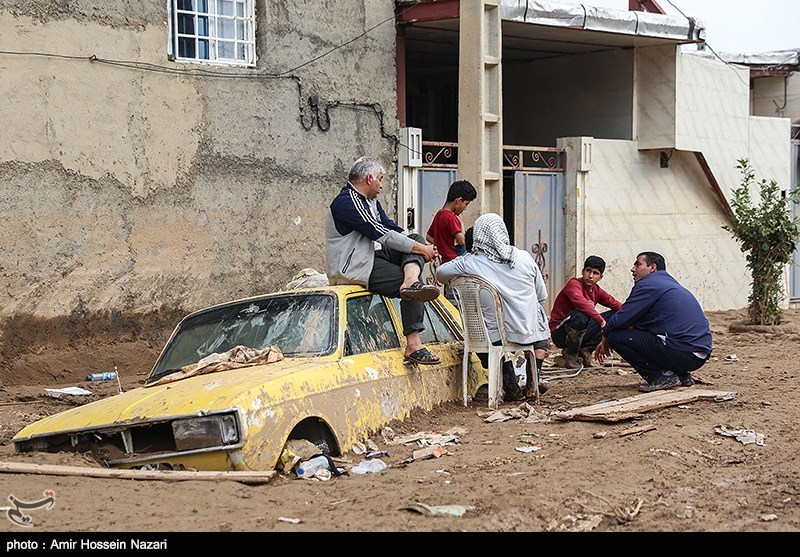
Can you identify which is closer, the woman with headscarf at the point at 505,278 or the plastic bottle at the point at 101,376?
the woman with headscarf at the point at 505,278

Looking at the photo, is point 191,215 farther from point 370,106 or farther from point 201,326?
point 201,326

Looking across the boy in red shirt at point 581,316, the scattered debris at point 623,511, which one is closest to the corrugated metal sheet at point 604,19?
the boy in red shirt at point 581,316

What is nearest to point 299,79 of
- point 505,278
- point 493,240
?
point 493,240

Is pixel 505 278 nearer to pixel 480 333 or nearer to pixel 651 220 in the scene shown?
pixel 480 333

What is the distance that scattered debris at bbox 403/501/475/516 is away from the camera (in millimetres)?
5500

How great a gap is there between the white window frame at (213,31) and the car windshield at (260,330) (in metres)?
5.09

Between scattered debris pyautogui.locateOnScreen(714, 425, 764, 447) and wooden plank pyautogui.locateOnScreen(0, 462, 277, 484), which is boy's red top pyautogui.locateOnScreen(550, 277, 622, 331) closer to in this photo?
scattered debris pyautogui.locateOnScreen(714, 425, 764, 447)

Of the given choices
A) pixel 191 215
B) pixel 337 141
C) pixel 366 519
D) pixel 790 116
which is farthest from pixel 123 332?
pixel 790 116

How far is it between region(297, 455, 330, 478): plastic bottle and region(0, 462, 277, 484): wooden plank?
0.30 metres

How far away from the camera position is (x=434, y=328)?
890 centimetres

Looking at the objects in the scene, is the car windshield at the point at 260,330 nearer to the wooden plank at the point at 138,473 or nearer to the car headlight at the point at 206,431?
the car headlight at the point at 206,431

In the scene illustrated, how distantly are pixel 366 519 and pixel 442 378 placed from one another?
3.28 meters

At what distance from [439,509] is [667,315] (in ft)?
15.6

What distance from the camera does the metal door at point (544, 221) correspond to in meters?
15.5
